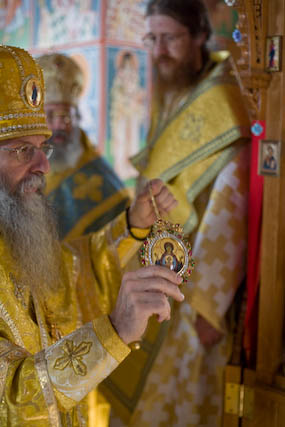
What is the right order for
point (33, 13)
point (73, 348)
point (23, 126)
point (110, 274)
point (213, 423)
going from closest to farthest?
1. point (73, 348)
2. point (23, 126)
3. point (110, 274)
4. point (213, 423)
5. point (33, 13)

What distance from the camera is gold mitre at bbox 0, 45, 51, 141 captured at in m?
1.82

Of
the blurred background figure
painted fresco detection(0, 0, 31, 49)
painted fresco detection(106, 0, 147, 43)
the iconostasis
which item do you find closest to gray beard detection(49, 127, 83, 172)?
the blurred background figure

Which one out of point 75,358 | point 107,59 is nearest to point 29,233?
point 75,358

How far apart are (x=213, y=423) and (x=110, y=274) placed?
81 centimetres

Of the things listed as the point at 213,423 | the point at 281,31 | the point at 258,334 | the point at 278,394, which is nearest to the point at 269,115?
the point at 281,31

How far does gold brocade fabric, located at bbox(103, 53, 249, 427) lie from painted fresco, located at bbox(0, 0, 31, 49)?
571 cm

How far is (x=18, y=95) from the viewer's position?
185 cm

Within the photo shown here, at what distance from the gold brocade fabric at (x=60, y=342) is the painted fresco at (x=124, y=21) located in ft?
18.3

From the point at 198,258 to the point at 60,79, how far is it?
1654 mm

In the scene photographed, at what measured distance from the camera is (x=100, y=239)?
2230mm

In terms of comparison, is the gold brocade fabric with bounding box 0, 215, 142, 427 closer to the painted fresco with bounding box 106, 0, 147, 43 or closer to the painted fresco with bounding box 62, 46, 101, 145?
the painted fresco with bounding box 62, 46, 101, 145

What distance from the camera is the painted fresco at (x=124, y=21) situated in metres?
7.39

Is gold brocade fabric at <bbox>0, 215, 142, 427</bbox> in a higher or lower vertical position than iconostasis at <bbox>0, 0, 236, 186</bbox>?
lower

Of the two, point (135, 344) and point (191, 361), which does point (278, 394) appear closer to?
point (135, 344)
